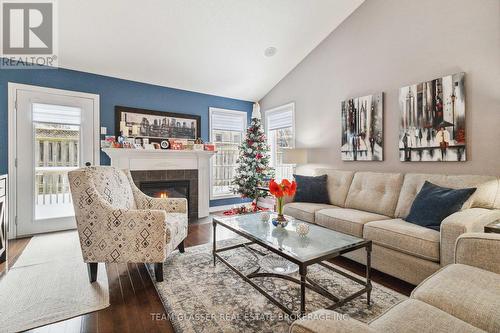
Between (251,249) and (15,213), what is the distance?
336cm

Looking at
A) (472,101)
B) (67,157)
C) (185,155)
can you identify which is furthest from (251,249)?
(67,157)

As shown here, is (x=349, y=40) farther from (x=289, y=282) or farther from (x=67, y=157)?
(x=67, y=157)

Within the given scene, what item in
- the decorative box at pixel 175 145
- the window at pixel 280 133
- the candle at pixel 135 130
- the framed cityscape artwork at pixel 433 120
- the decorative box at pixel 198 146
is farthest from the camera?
the window at pixel 280 133

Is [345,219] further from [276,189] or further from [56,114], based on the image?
[56,114]

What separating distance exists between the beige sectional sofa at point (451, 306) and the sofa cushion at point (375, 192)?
1455 millimetres

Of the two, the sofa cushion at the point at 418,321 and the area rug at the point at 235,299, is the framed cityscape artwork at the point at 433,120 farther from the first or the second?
the sofa cushion at the point at 418,321

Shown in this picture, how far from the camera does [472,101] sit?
8.21ft

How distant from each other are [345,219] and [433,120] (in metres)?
1.54

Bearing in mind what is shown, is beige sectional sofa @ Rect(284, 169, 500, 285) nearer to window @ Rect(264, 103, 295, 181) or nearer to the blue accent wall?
window @ Rect(264, 103, 295, 181)

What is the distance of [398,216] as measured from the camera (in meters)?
2.72

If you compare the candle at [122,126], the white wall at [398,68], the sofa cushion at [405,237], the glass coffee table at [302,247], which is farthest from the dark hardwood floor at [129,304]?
the candle at [122,126]

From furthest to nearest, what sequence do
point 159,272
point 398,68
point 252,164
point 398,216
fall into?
point 252,164 → point 398,68 → point 398,216 → point 159,272

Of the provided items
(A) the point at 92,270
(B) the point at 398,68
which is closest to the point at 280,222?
(A) the point at 92,270

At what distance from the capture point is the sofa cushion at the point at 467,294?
3.25ft
